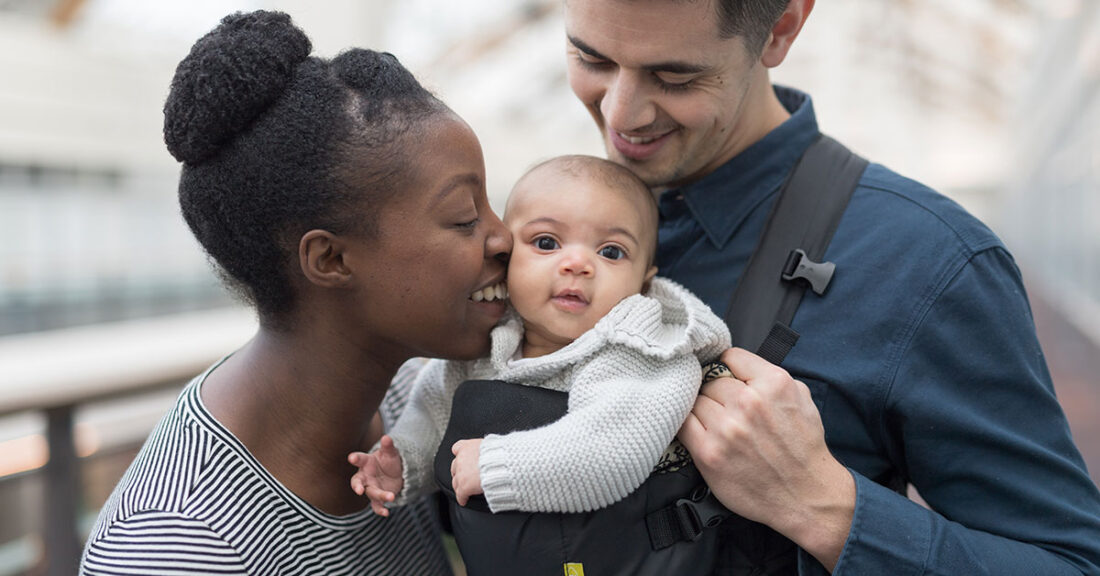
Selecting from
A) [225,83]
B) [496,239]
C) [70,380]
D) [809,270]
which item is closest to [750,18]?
[809,270]

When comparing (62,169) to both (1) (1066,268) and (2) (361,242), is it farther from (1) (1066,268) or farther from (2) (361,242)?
(1) (1066,268)

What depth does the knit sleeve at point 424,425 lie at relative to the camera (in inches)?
69.5

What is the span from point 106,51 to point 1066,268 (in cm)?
1254

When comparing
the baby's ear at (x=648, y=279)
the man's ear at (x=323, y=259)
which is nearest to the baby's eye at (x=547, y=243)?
the baby's ear at (x=648, y=279)

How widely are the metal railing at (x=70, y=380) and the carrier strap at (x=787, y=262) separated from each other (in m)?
1.11

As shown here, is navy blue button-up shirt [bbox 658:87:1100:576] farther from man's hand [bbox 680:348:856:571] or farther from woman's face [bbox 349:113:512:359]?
woman's face [bbox 349:113:512:359]

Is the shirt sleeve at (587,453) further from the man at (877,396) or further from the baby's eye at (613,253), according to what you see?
the baby's eye at (613,253)

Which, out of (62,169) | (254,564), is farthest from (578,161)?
(62,169)

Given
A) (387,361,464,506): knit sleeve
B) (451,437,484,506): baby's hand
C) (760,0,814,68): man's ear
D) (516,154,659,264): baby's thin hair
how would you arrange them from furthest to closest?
(760,0,814,68): man's ear → (516,154,659,264): baby's thin hair → (387,361,464,506): knit sleeve → (451,437,484,506): baby's hand

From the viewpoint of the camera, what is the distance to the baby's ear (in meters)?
1.94

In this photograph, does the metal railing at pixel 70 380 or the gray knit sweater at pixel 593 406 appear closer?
the gray knit sweater at pixel 593 406

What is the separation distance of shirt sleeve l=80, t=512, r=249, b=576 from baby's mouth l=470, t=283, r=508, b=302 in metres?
0.64

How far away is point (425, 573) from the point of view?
1.90m

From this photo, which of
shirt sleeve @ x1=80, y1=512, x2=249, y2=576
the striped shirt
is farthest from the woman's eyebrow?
shirt sleeve @ x1=80, y1=512, x2=249, y2=576
